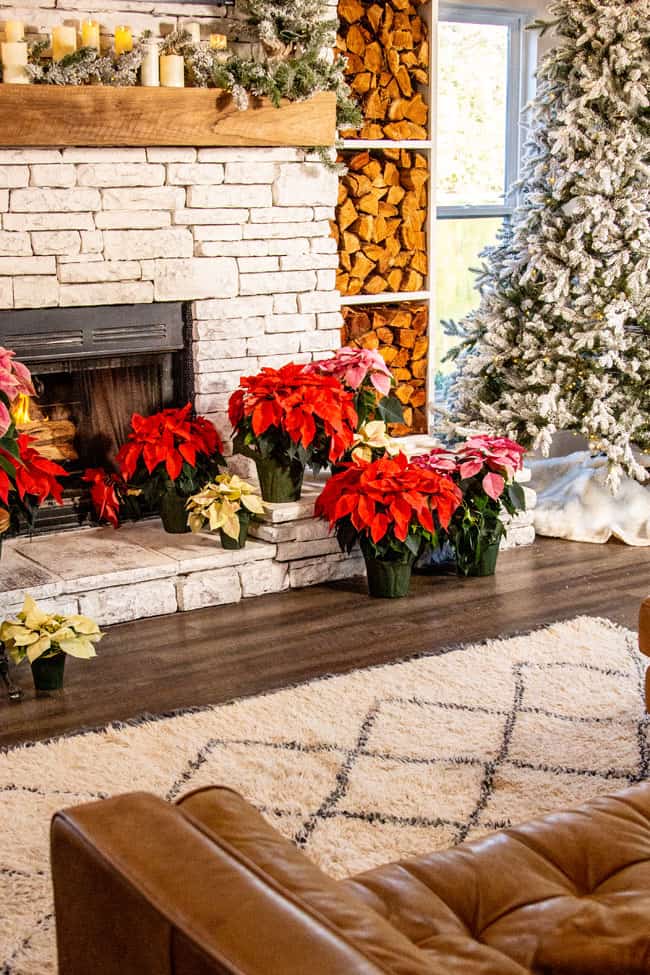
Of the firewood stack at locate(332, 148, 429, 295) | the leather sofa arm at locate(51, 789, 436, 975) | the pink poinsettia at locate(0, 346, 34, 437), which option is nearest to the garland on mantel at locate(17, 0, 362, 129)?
the firewood stack at locate(332, 148, 429, 295)

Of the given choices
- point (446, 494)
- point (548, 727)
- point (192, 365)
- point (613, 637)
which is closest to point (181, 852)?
point (548, 727)

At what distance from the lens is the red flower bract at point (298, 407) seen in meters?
4.41

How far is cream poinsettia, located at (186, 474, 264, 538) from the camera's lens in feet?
14.4

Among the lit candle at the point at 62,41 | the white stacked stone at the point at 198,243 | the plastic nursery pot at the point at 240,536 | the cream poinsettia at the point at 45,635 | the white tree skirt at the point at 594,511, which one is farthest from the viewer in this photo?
the white tree skirt at the point at 594,511

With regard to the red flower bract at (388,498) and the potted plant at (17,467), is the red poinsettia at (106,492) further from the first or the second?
the red flower bract at (388,498)

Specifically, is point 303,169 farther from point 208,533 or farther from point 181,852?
point 181,852

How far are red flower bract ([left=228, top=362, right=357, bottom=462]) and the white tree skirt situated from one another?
47.8 inches

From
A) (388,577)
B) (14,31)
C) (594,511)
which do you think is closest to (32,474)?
(388,577)

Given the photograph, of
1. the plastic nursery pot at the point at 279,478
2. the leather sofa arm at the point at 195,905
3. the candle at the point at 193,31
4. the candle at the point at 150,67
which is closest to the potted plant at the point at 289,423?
the plastic nursery pot at the point at 279,478

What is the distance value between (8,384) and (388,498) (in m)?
1.43

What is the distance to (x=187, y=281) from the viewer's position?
4.66m

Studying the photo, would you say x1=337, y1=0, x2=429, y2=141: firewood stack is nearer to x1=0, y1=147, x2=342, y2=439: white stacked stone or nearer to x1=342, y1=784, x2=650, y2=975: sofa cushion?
x1=0, y1=147, x2=342, y2=439: white stacked stone

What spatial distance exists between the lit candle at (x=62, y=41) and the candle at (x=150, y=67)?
10.2 inches

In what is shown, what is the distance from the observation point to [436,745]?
316cm
